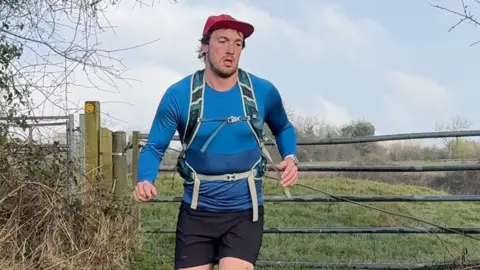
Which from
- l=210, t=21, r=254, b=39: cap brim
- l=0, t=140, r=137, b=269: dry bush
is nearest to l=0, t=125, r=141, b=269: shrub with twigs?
l=0, t=140, r=137, b=269: dry bush

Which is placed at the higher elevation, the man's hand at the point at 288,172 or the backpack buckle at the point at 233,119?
the backpack buckle at the point at 233,119

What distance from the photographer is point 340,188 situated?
31.4 feet

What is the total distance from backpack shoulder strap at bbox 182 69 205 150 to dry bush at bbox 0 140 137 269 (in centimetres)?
238

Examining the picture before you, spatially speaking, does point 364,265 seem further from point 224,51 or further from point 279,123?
point 224,51

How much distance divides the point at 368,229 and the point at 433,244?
2123 millimetres

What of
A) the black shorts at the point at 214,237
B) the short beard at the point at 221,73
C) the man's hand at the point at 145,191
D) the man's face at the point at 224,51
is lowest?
the black shorts at the point at 214,237

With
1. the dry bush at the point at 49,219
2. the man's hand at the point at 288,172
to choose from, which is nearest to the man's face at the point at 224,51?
the man's hand at the point at 288,172

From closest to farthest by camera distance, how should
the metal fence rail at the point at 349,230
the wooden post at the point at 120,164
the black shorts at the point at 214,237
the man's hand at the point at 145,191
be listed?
1. the man's hand at the point at 145,191
2. the black shorts at the point at 214,237
3. the metal fence rail at the point at 349,230
4. the wooden post at the point at 120,164

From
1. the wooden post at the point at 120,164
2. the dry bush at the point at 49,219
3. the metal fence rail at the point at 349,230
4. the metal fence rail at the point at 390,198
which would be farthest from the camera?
Answer: the wooden post at the point at 120,164

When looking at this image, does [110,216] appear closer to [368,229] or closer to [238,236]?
[368,229]

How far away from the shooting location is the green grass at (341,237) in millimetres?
6375

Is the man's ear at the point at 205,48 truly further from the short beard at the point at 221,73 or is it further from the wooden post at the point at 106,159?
the wooden post at the point at 106,159

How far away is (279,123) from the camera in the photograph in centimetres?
303

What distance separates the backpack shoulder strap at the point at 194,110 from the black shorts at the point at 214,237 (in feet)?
1.01
